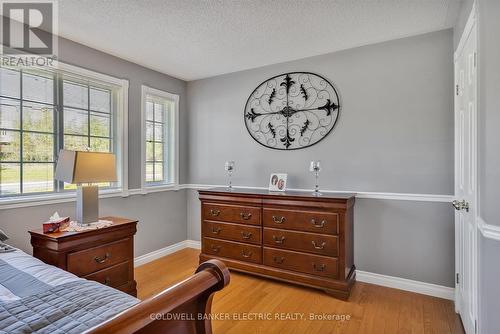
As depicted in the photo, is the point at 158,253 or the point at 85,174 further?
Result: the point at 158,253

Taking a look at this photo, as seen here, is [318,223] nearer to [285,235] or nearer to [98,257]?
[285,235]

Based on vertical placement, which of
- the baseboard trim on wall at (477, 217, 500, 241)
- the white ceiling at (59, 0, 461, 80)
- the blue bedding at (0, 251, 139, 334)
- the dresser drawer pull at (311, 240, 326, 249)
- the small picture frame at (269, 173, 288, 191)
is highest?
the white ceiling at (59, 0, 461, 80)

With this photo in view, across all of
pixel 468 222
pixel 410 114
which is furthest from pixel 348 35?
pixel 468 222

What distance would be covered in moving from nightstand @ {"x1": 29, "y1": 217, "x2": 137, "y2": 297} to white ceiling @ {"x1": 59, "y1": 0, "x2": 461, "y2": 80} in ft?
5.67

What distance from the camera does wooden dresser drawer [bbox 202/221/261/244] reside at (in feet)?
9.76

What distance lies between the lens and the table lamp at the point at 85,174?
7.05 ft

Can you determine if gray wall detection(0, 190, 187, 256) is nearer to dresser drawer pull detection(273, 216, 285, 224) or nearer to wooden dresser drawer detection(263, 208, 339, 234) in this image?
wooden dresser drawer detection(263, 208, 339, 234)

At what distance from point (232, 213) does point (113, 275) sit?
1278 millimetres

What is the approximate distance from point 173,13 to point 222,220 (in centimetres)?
208

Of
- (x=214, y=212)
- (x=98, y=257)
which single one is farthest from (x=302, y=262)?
(x=98, y=257)

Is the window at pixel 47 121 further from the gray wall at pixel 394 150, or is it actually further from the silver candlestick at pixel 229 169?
the gray wall at pixel 394 150

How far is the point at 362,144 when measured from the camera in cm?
290

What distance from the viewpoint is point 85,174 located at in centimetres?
219

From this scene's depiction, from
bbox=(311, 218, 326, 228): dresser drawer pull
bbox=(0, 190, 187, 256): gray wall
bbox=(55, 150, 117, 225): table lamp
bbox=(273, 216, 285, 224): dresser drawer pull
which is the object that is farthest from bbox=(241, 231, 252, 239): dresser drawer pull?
bbox=(55, 150, 117, 225): table lamp
